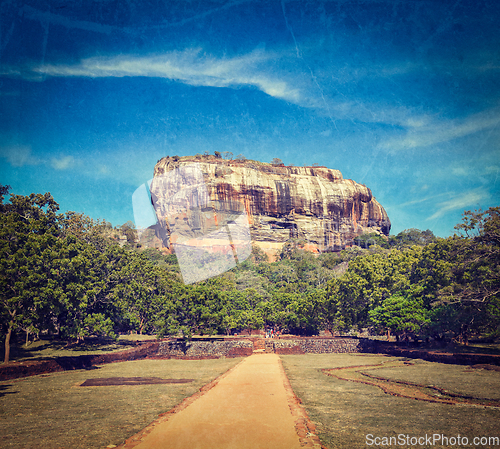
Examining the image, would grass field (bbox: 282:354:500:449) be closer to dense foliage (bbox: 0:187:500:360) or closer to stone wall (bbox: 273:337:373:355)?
dense foliage (bbox: 0:187:500:360)

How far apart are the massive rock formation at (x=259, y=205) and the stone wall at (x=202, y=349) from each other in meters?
57.3

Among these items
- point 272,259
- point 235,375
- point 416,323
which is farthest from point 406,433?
point 272,259

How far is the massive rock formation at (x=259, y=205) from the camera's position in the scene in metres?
83.3

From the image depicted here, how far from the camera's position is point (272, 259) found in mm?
87750

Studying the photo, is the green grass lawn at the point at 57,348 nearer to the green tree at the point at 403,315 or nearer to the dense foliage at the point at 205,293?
the dense foliage at the point at 205,293

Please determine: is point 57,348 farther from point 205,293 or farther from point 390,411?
point 390,411

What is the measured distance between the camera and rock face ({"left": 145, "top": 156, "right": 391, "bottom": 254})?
8350 centimetres

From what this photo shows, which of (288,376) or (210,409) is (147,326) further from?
(210,409)

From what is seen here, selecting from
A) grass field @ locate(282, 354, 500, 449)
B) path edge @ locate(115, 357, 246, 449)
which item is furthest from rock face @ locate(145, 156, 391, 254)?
grass field @ locate(282, 354, 500, 449)

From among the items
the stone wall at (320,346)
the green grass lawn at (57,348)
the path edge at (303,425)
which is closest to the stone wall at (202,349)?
the stone wall at (320,346)

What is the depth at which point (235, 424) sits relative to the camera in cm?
770

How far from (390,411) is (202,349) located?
18534 mm

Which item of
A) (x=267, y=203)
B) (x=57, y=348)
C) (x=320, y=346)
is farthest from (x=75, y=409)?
(x=267, y=203)

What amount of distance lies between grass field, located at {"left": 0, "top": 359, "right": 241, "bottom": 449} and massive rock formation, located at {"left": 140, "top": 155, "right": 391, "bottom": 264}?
69.4m
